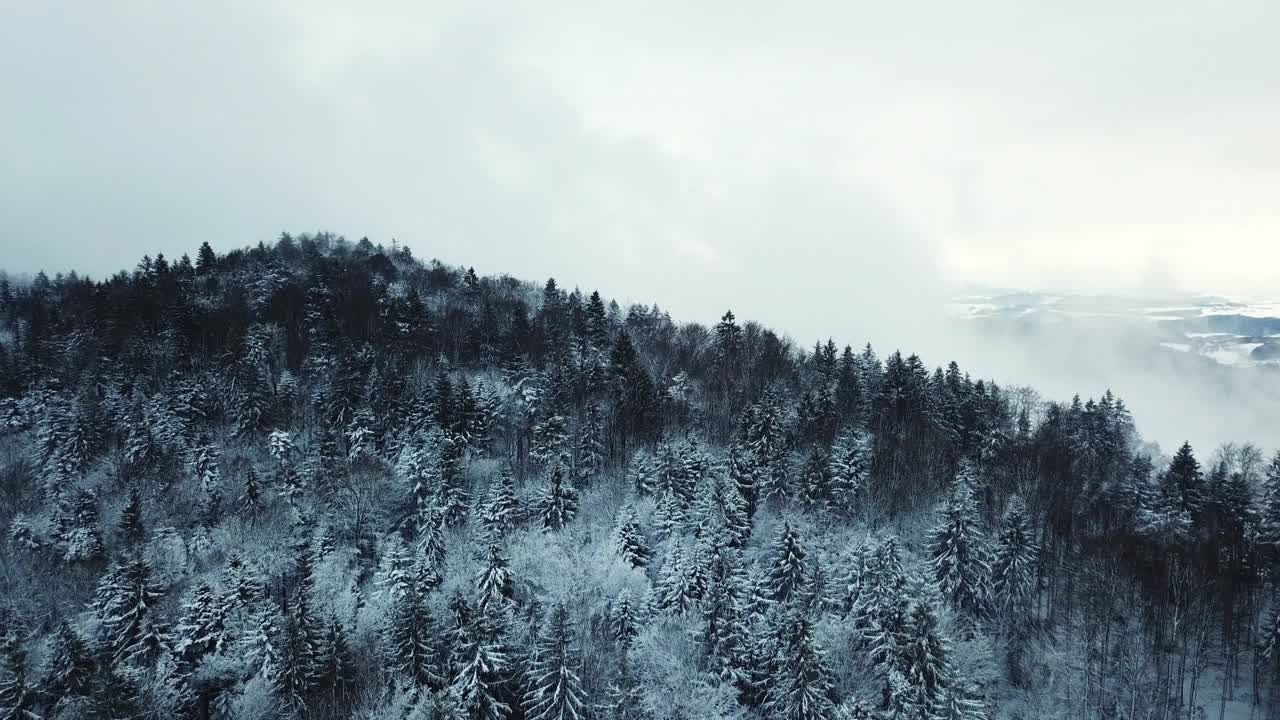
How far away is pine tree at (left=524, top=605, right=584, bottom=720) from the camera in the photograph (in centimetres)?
2905

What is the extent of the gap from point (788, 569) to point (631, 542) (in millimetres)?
10897

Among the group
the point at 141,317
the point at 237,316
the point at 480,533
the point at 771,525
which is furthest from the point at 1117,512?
the point at 141,317

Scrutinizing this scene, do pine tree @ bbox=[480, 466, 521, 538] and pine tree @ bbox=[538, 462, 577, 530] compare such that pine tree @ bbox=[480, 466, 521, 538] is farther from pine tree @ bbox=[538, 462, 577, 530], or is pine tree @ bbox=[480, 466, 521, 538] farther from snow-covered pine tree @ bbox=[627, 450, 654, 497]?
snow-covered pine tree @ bbox=[627, 450, 654, 497]

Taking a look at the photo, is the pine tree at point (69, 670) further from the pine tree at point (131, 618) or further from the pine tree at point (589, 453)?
the pine tree at point (589, 453)

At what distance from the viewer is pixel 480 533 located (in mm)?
45906

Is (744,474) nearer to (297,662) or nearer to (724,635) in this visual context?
(724,635)

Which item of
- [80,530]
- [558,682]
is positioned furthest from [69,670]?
[558,682]

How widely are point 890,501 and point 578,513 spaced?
91.2ft

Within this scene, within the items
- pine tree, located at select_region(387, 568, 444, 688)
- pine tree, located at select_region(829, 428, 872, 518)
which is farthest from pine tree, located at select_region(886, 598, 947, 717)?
pine tree, located at select_region(387, 568, 444, 688)

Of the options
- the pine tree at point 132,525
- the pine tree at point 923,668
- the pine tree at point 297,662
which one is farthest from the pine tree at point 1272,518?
the pine tree at point 132,525

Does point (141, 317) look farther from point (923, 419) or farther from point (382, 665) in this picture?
point (923, 419)

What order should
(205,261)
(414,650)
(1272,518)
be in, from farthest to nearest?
(205,261)
(1272,518)
(414,650)

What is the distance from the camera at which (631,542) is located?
4159cm

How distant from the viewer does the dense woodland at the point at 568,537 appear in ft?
104
